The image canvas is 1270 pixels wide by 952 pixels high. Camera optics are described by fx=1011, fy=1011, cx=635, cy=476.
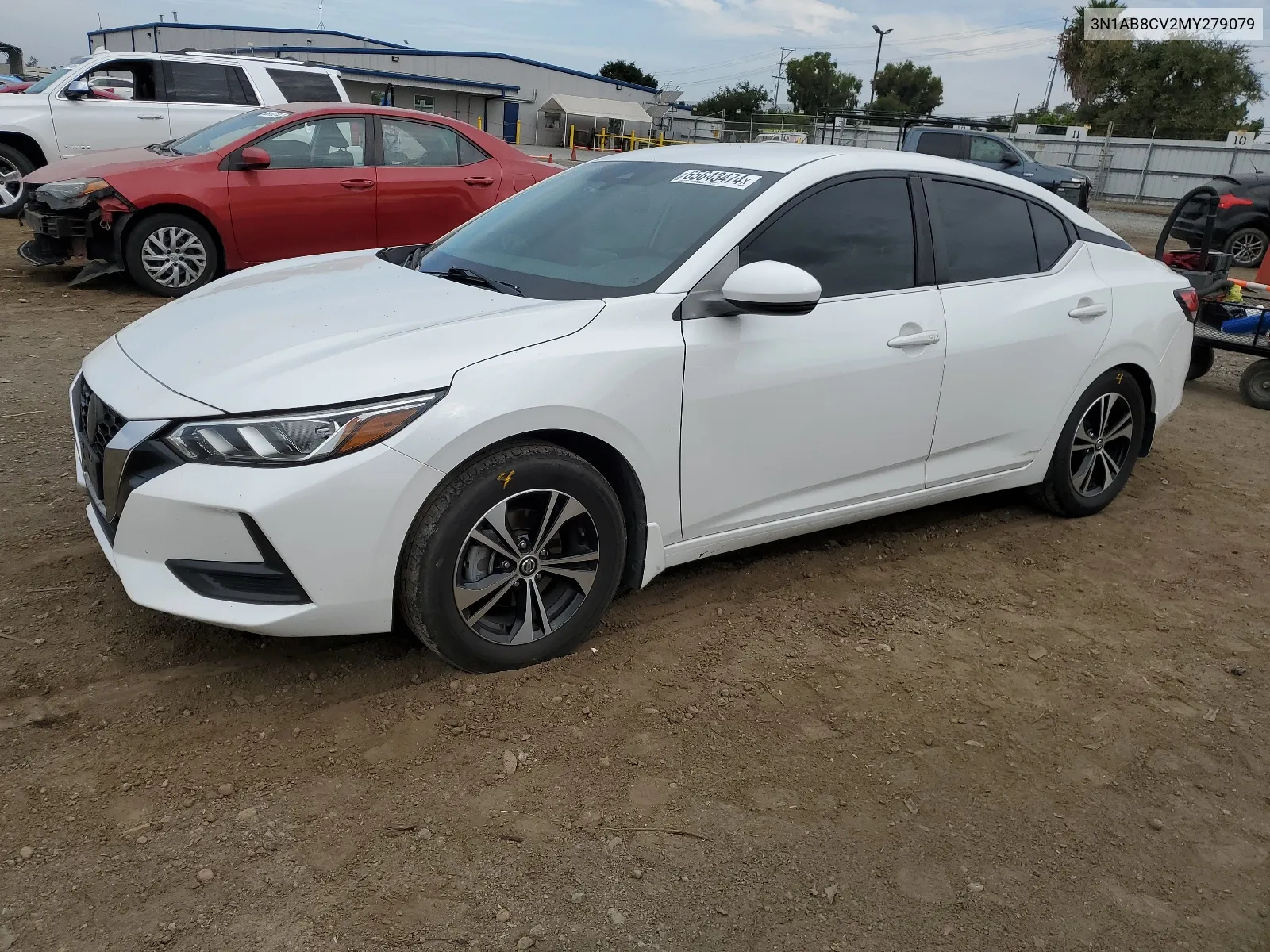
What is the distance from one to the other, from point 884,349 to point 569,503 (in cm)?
142

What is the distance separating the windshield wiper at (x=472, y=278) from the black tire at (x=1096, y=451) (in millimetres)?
2698

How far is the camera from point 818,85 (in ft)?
331

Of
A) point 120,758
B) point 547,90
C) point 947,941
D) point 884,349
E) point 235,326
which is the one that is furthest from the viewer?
point 547,90

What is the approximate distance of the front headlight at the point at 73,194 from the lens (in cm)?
779

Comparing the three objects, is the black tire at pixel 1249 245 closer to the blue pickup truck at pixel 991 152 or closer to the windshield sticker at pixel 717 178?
the blue pickup truck at pixel 991 152

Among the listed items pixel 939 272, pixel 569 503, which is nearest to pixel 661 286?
pixel 569 503

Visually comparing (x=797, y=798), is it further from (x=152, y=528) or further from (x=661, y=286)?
(x=152, y=528)

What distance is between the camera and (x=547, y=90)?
67.0 metres

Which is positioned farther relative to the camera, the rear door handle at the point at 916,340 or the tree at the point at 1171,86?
the tree at the point at 1171,86

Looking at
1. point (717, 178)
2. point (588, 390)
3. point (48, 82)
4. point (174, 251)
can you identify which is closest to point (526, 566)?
point (588, 390)

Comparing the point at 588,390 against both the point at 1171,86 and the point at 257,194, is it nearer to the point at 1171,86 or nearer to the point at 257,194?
the point at 257,194


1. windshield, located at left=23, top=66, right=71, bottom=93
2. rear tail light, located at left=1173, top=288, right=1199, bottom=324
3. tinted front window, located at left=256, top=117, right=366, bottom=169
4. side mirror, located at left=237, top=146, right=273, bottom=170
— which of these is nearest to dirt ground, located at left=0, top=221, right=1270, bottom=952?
rear tail light, located at left=1173, top=288, right=1199, bottom=324

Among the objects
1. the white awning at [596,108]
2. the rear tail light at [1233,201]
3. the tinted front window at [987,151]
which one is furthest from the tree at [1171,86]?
the rear tail light at [1233,201]

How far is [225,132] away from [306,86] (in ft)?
10.3
